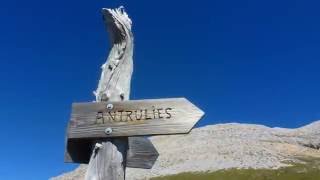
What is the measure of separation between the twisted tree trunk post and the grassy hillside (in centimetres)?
7037

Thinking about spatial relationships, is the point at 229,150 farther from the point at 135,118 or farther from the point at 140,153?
the point at 135,118

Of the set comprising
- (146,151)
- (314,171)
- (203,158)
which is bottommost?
(146,151)

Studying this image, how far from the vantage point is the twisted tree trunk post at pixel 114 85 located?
5777 mm

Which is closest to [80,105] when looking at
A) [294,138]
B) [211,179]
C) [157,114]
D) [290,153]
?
[157,114]

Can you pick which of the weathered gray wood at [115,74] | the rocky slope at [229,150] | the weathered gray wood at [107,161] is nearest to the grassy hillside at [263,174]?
the rocky slope at [229,150]

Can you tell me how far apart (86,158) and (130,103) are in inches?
38.2

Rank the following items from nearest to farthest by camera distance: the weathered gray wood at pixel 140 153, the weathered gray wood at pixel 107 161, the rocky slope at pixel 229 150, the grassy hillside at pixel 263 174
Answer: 1. the weathered gray wood at pixel 107 161
2. the weathered gray wood at pixel 140 153
3. the grassy hillside at pixel 263 174
4. the rocky slope at pixel 229 150

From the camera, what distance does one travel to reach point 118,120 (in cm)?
606

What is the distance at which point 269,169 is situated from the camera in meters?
81.5

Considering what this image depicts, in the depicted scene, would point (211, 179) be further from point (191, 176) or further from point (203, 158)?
point (203, 158)

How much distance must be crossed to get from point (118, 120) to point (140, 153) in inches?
20.8

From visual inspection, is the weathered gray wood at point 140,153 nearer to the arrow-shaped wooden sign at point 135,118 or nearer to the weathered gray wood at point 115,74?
the weathered gray wood at point 115,74

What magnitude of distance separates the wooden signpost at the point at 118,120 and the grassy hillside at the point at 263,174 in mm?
70348

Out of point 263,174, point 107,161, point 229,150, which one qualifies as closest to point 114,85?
point 107,161
